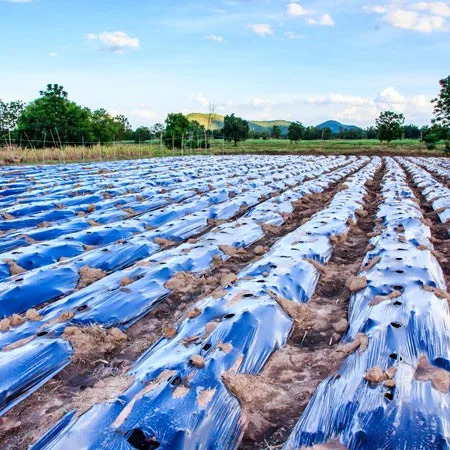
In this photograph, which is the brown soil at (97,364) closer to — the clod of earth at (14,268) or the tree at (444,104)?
the clod of earth at (14,268)

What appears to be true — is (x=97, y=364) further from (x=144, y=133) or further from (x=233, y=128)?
(x=144, y=133)

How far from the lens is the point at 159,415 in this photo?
1957 mm

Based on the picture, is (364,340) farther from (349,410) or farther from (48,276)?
(48,276)

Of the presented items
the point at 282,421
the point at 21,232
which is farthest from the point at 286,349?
the point at 21,232

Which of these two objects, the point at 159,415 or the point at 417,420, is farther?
the point at 159,415

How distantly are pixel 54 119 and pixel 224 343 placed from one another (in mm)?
37475

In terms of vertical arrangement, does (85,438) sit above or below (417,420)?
below

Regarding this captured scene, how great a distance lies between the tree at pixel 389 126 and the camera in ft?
173

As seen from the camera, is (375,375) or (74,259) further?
(74,259)

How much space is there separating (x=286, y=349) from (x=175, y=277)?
61.8 inches

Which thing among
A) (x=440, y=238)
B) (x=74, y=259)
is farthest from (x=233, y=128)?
(x=74, y=259)

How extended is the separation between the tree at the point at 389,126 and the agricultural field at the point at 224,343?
51131mm

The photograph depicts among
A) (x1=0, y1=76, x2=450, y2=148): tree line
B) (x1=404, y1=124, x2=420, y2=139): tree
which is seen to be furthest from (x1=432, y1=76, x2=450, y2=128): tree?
(x1=404, y1=124, x2=420, y2=139): tree

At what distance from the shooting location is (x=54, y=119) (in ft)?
118
